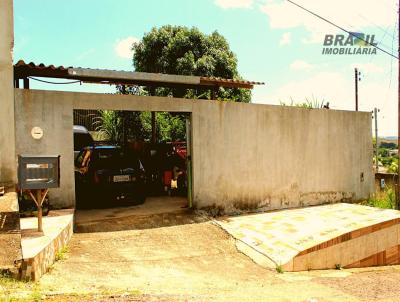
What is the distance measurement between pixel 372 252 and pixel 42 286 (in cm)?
765

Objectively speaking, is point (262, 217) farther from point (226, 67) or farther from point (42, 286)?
point (226, 67)

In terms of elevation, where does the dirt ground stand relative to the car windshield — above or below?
below

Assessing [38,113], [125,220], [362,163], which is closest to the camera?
[38,113]

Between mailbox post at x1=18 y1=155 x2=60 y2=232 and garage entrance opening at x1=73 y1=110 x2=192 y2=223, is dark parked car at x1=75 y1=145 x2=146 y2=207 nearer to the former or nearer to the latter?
garage entrance opening at x1=73 y1=110 x2=192 y2=223

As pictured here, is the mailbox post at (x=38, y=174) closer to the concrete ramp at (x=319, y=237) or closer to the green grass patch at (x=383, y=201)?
the concrete ramp at (x=319, y=237)

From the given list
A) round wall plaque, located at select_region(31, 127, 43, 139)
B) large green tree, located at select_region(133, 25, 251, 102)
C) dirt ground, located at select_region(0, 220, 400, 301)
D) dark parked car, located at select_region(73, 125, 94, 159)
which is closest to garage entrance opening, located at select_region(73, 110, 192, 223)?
dirt ground, located at select_region(0, 220, 400, 301)

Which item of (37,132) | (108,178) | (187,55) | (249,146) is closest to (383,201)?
(249,146)

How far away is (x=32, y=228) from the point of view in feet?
20.4

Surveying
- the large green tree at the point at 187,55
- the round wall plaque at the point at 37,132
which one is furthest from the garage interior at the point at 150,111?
the large green tree at the point at 187,55

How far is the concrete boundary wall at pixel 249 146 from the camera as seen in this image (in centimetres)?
771

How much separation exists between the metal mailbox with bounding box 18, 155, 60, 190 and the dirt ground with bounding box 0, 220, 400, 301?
1.24 metres

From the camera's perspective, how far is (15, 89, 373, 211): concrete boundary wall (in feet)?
25.3

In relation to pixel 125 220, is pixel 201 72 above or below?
above

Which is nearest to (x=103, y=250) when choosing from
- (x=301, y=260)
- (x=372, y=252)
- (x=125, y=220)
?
(x=125, y=220)
